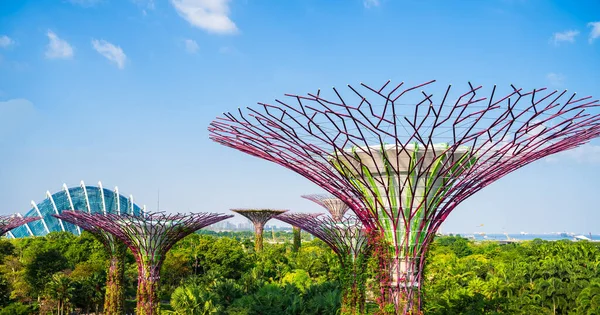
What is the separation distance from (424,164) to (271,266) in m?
28.9

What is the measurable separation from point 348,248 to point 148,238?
8.96m

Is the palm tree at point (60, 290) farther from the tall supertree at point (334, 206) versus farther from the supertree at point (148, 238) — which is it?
the tall supertree at point (334, 206)

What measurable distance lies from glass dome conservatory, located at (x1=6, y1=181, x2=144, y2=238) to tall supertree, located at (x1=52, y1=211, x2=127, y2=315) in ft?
217

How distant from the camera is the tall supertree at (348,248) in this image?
66.6 ft

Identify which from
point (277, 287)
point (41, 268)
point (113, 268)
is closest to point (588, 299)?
point (277, 287)

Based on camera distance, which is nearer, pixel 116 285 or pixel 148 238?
pixel 148 238

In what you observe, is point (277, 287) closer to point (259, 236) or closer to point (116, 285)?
point (116, 285)

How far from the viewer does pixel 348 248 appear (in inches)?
886

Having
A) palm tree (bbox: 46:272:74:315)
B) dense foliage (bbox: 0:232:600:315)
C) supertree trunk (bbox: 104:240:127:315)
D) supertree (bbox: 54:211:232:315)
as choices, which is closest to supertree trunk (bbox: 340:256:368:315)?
dense foliage (bbox: 0:232:600:315)

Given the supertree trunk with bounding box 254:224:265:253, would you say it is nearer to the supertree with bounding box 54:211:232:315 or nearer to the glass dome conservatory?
the supertree with bounding box 54:211:232:315

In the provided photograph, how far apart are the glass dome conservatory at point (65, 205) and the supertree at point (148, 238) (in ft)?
228

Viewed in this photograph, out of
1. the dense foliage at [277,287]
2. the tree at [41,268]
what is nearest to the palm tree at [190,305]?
the dense foliage at [277,287]

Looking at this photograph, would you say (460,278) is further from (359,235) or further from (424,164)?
(424,164)

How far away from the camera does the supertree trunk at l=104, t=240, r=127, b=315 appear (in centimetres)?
2309
